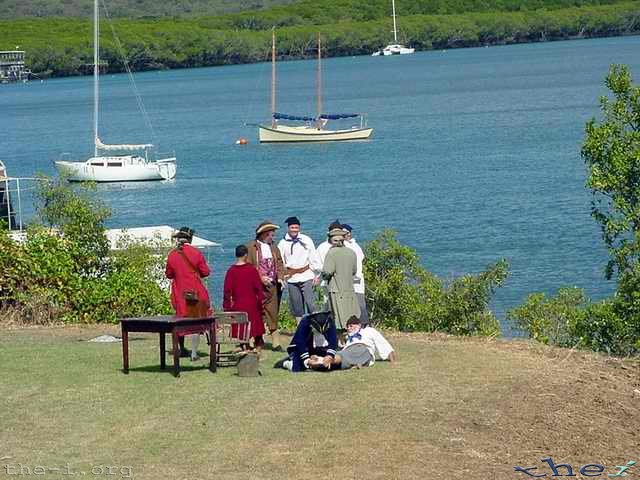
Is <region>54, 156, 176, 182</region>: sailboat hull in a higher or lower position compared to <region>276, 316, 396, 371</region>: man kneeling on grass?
lower

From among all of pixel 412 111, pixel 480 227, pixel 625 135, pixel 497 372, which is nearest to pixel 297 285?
pixel 497 372

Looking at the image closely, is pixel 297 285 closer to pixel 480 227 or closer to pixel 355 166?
pixel 480 227

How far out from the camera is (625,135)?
2186 centimetres

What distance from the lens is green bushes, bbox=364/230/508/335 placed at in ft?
69.4

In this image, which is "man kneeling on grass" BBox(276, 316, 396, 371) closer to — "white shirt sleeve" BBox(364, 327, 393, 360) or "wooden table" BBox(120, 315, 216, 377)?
"white shirt sleeve" BBox(364, 327, 393, 360)

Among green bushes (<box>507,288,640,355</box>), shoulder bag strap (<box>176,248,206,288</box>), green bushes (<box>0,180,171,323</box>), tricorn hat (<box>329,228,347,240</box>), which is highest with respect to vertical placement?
tricorn hat (<box>329,228,347,240</box>)

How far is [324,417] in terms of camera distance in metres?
12.6

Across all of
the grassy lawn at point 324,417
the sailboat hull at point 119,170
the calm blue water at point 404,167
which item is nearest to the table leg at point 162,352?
the grassy lawn at point 324,417

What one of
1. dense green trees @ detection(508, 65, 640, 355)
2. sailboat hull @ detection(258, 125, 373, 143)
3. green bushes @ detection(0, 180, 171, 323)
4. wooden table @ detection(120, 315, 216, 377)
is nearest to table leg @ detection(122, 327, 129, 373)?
wooden table @ detection(120, 315, 216, 377)

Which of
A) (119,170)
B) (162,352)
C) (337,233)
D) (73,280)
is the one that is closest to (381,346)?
(337,233)

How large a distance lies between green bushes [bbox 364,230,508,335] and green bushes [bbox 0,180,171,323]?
3.30 metres

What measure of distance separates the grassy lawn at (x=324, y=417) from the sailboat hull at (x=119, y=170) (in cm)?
5760

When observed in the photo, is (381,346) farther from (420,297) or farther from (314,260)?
(420,297)

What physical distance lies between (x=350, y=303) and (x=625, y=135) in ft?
25.4
